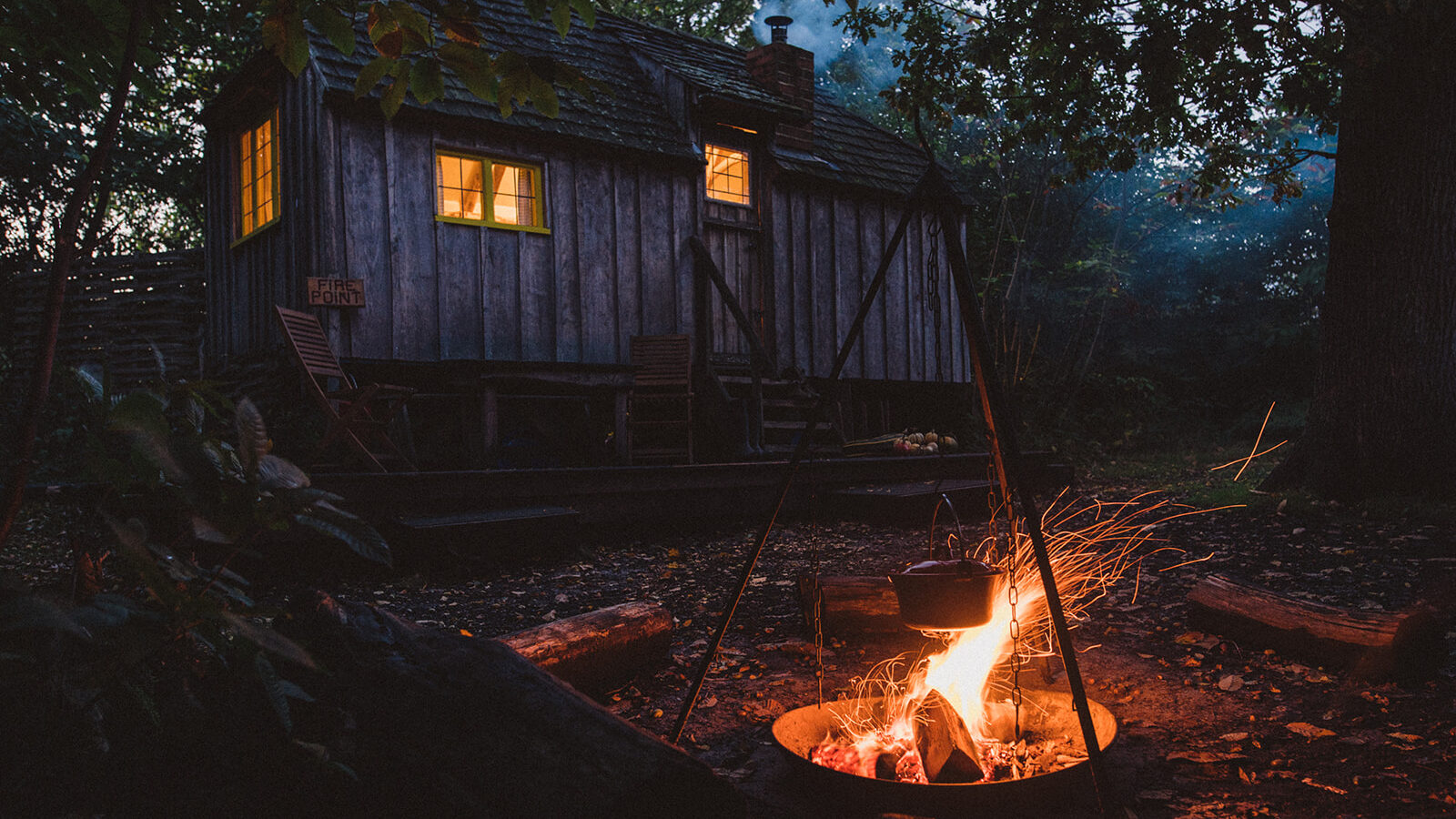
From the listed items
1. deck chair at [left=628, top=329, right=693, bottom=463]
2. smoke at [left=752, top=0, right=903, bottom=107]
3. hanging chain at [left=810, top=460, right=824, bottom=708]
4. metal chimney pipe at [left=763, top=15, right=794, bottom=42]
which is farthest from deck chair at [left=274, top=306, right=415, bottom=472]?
smoke at [left=752, top=0, right=903, bottom=107]

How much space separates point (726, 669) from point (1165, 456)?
42.3ft

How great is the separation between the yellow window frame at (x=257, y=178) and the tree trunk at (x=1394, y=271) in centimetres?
1006

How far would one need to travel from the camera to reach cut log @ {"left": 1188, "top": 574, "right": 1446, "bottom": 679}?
350 cm

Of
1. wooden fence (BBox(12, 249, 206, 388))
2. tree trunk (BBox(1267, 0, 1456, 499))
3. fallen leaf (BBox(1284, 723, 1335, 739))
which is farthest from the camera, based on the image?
wooden fence (BBox(12, 249, 206, 388))

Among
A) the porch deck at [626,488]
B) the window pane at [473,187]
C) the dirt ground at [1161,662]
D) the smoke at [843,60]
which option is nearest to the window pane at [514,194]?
the window pane at [473,187]

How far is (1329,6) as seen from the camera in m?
7.14

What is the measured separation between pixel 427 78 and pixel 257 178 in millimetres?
9192

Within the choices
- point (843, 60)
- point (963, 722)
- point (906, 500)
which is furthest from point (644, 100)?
point (843, 60)

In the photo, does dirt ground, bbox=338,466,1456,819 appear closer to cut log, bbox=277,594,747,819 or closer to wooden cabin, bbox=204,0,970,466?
cut log, bbox=277,594,747,819

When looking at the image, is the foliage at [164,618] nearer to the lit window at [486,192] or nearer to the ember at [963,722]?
the ember at [963,722]

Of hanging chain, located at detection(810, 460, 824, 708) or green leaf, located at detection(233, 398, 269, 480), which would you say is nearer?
green leaf, located at detection(233, 398, 269, 480)

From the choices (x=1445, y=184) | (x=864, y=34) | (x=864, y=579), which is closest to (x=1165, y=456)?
(x=1445, y=184)

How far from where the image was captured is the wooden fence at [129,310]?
11141 millimetres

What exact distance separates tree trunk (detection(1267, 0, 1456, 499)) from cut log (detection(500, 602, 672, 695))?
632 centimetres
